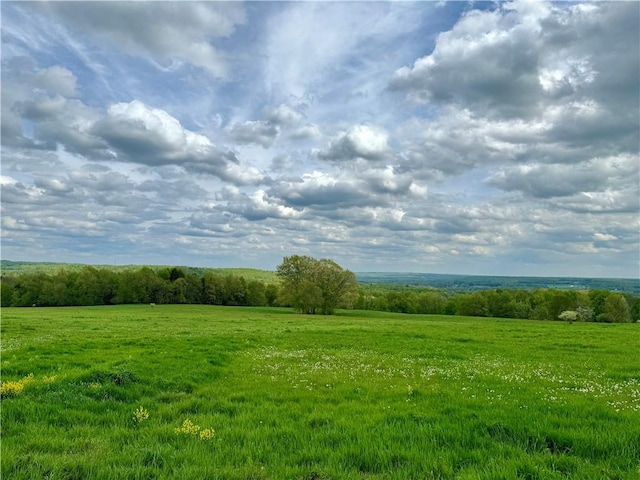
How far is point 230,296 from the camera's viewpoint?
12088 centimetres

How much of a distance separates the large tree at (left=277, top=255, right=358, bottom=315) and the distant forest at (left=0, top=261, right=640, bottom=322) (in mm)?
4519

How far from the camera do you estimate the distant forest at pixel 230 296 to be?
97812 mm

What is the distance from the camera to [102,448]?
719cm

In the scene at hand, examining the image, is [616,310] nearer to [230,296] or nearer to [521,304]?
[521,304]

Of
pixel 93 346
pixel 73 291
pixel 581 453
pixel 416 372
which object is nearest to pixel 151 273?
pixel 73 291

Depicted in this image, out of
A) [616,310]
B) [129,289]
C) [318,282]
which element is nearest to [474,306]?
[616,310]

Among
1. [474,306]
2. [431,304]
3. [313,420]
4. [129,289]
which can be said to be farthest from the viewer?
[431,304]

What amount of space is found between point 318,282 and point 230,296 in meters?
42.6

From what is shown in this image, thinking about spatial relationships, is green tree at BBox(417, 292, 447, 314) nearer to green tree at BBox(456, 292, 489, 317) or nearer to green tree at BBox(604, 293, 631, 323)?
green tree at BBox(456, 292, 489, 317)

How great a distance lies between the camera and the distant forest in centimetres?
9781

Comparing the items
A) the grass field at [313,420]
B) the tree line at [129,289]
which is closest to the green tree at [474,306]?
the tree line at [129,289]

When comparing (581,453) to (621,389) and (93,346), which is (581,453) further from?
(93,346)

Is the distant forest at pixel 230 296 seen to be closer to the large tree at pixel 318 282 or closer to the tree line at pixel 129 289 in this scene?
the tree line at pixel 129 289

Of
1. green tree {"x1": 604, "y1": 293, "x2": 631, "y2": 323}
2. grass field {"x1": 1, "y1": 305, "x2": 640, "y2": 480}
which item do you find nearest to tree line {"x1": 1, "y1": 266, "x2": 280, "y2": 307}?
green tree {"x1": 604, "y1": 293, "x2": 631, "y2": 323}
